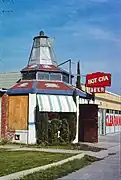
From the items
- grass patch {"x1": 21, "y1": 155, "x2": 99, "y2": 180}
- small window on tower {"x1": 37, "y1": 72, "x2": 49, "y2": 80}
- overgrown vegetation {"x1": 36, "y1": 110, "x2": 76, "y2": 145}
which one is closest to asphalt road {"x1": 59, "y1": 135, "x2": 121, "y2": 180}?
grass patch {"x1": 21, "y1": 155, "x2": 99, "y2": 180}

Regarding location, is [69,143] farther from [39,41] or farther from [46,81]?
[39,41]

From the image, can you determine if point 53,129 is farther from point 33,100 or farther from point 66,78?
point 66,78

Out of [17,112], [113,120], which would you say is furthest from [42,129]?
[113,120]

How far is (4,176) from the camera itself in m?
12.5

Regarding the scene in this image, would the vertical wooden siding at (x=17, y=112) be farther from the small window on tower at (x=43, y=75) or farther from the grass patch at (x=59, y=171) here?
the grass patch at (x=59, y=171)

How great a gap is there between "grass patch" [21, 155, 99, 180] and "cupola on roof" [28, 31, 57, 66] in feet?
57.4

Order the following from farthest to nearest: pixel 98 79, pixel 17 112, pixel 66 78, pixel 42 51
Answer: pixel 98 79
pixel 42 51
pixel 66 78
pixel 17 112

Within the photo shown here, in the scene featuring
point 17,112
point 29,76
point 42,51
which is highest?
point 42,51

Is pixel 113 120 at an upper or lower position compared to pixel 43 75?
lower

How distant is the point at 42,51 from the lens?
36062mm

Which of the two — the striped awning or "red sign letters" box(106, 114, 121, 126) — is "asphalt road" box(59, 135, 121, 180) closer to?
the striped awning

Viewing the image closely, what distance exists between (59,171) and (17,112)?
553 inches

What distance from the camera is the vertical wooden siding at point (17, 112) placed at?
28.0 meters

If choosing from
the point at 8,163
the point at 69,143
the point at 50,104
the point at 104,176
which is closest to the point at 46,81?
→ the point at 50,104
